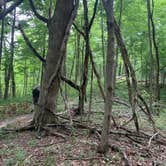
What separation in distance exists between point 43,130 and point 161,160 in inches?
94.4

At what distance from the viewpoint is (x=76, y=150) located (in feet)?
13.1

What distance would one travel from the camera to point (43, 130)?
5.09m

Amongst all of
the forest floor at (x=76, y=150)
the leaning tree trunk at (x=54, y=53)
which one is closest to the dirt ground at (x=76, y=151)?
the forest floor at (x=76, y=150)

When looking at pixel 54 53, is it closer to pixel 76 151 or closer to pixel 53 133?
pixel 53 133

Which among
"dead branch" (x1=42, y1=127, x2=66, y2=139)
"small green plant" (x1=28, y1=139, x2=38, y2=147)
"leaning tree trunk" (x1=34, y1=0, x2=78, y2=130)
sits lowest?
"small green plant" (x1=28, y1=139, x2=38, y2=147)

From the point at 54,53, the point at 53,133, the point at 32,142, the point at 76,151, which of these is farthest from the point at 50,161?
the point at 54,53

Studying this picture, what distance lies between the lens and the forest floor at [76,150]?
362 centimetres

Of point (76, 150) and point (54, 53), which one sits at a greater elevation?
point (54, 53)

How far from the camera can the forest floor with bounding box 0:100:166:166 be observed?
362cm

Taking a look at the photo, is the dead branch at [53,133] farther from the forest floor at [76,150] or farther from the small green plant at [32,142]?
the small green plant at [32,142]

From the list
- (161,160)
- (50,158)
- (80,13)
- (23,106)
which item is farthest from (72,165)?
(80,13)

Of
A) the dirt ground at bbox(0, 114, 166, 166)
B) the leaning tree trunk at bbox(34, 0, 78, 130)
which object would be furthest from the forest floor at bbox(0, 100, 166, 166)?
A: the leaning tree trunk at bbox(34, 0, 78, 130)

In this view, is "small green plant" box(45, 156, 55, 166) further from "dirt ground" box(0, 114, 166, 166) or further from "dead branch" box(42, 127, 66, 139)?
"dead branch" box(42, 127, 66, 139)

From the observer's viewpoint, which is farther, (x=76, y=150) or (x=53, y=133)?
(x=53, y=133)
